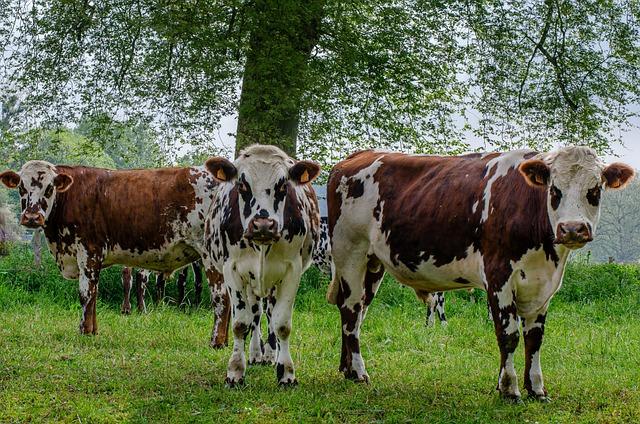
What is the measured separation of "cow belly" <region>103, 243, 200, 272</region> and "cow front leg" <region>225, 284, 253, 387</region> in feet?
12.0

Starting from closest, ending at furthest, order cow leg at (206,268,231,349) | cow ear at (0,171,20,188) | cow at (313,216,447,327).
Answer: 1. cow leg at (206,268,231,349)
2. cow at (313,216,447,327)
3. cow ear at (0,171,20,188)

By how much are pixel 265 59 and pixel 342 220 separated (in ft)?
24.5

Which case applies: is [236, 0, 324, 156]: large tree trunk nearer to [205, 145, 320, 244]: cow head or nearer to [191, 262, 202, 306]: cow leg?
[191, 262, 202, 306]: cow leg

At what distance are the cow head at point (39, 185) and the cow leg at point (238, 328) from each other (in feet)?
14.6

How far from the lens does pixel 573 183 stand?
263 inches

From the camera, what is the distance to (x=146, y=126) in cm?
1767

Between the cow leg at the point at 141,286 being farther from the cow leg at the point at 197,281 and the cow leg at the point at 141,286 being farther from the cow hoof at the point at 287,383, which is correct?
the cow hoof at the point at 287,383

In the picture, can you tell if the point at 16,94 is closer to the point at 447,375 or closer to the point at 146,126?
the point at 146,126

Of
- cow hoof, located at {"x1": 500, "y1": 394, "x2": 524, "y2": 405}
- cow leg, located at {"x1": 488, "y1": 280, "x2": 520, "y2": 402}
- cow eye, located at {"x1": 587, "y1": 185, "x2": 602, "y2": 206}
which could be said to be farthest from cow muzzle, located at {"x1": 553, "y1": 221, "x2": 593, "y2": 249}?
cow hoof, located at {"x1": 500, "y1": 394, "x2": 524, "y2": 405}

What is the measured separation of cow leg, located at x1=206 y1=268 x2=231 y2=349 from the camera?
388 inches

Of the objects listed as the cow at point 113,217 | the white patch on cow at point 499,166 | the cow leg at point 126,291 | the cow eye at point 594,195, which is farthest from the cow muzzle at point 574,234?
the cow leg at point 126,291

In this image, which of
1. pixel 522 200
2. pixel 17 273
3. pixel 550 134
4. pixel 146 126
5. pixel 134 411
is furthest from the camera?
pixel 550 134

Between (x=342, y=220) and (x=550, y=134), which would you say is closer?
(x=342, y=220)

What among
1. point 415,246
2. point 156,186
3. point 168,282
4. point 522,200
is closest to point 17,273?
point 168,282
